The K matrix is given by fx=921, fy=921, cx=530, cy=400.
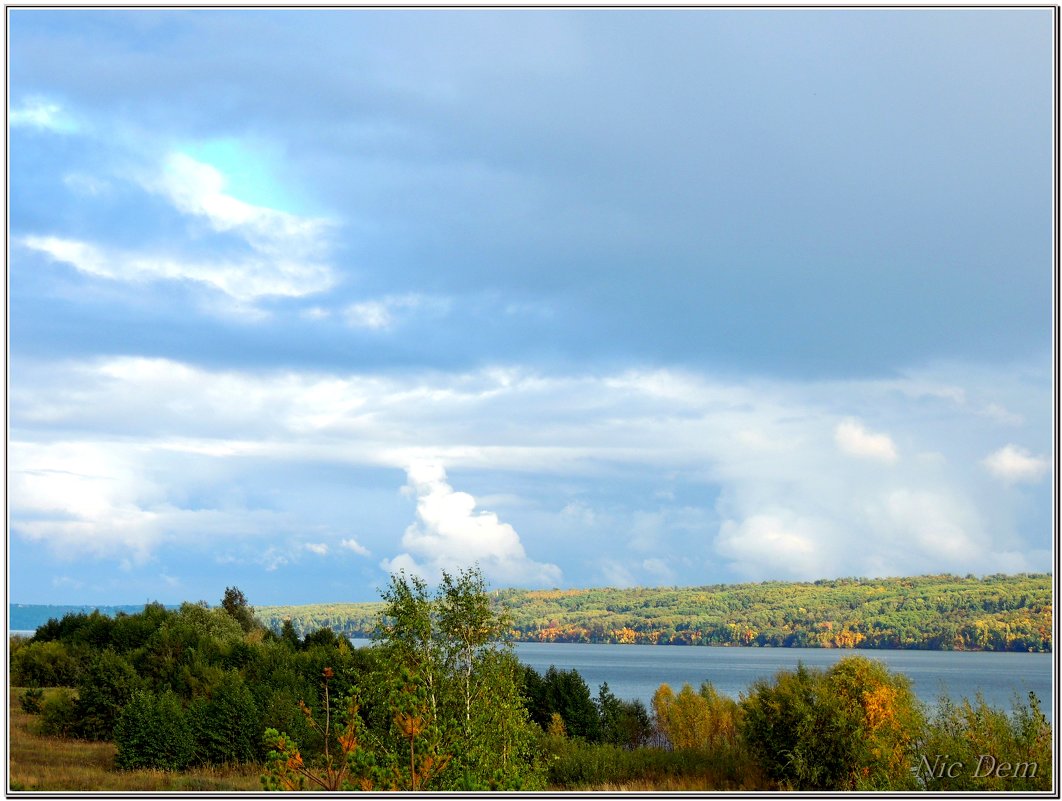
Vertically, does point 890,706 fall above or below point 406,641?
below

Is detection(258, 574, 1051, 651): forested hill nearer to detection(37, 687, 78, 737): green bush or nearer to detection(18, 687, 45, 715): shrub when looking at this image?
detection(37, 687, 78, 737): green bush

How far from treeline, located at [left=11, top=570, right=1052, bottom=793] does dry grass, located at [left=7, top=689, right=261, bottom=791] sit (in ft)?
1.47

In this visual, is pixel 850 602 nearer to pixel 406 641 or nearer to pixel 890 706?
pixel 890 706

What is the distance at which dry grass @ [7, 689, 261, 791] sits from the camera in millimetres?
13477

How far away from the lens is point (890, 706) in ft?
43.4

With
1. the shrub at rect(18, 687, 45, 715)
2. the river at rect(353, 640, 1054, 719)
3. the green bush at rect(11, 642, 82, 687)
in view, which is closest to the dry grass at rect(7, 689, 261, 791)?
the shrub at rect(18, 687, 45, 715)

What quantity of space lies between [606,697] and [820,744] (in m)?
10.8

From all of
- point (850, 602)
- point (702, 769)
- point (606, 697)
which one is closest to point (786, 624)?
point (850, 602)

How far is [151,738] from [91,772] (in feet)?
3.94

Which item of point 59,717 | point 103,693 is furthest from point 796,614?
point 59,717

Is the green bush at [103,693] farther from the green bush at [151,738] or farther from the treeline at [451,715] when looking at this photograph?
the green bush at [151,738]

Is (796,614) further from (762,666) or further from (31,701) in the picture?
(31,701)

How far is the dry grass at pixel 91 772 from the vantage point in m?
13.5

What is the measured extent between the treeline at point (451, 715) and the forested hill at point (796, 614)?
1.58 metres
